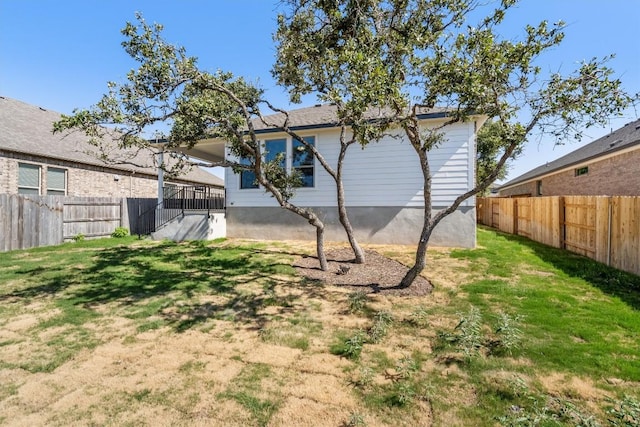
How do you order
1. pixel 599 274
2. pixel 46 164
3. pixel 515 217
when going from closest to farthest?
pixel 599 274 < pixel 46 164 < pixel 515 217

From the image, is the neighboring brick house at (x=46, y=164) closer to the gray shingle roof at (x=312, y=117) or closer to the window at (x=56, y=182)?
the window at (x=56, y=182)

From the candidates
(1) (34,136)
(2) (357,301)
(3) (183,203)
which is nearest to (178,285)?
(2) (357,301)

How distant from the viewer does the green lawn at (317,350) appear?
2564 millimetres

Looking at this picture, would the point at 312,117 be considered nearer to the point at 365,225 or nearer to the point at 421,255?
the point at 365,225

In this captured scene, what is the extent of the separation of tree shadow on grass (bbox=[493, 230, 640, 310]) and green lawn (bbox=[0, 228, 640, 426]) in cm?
5

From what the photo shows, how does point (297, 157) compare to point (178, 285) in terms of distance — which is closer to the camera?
point (178, 285)

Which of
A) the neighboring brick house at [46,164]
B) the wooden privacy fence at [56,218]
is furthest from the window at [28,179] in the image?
the wooden privacy fence at [56,218]

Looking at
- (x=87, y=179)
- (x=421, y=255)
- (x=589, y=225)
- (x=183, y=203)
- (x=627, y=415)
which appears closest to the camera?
(x=627, y=415)

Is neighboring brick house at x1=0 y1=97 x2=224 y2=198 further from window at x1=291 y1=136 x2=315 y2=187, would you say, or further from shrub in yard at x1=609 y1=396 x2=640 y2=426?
shrub in yard at x1=609 y1=396 x2=640 y2=426

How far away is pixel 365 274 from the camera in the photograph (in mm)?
6758

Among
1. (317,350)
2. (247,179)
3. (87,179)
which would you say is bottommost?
(317,350)

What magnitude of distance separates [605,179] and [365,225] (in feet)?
35.6

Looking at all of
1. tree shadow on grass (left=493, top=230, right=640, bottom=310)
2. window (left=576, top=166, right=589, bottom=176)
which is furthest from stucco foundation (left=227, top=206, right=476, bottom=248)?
window (left=576, top=166, right=589, bottom=176)

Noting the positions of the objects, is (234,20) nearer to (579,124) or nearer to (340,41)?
(340,41)
